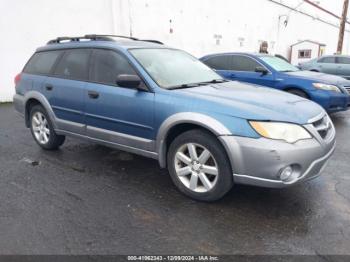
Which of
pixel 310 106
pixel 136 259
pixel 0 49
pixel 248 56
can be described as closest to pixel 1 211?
pixel 136 259

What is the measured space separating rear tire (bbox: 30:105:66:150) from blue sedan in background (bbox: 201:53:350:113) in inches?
188

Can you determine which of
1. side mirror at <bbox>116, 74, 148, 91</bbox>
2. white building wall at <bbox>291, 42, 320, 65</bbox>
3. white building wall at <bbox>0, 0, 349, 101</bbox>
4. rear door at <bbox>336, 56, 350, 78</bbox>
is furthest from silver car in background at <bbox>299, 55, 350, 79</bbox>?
side mirror at <bbox>116, 74, 148, 91</bbox>

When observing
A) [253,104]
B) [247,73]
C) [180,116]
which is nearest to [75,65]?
[180,116]

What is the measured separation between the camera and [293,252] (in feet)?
8.79

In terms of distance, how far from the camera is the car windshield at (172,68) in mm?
3922

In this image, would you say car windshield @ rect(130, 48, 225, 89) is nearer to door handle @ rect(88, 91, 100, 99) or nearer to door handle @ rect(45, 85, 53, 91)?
door handle @ rect(88, 91, 100, 99)

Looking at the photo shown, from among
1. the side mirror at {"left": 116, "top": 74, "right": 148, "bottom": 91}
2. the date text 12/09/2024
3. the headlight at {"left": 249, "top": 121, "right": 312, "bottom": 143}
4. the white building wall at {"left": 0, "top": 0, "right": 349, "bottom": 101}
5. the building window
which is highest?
the white building wall at {"left": 0, "top": 0, "right": 349, "bottom": 101}

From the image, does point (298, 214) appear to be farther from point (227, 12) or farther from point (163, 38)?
point (227, 12)

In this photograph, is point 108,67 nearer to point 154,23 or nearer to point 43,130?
point 43,130

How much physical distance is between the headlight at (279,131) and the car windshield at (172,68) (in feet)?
3.74

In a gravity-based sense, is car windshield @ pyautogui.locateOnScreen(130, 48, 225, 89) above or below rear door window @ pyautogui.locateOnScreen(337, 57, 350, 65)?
above

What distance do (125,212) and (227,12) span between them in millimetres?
17275

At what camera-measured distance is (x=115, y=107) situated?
398 centimetres

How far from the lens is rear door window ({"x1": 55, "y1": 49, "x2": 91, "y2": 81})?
4.46m
